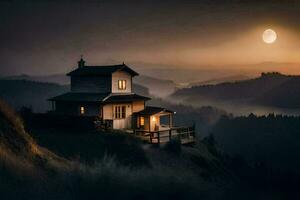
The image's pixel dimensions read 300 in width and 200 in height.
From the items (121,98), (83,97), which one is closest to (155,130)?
(121,98)

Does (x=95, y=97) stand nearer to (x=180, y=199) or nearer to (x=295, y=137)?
(x=180, y=199)

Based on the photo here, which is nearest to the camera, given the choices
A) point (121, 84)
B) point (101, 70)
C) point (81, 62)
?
point (121, 84)

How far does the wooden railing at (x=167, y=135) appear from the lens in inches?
1714

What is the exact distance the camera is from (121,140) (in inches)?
1615

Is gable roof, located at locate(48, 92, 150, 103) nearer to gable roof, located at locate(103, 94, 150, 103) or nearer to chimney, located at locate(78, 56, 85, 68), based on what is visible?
gable roof, located at locate(103, 94, 150, 103)

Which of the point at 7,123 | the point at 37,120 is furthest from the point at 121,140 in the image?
the point at 7,123

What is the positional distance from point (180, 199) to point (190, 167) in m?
17.0

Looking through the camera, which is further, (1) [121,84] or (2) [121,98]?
(1) [121,84]

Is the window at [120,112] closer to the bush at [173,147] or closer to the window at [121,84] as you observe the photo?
the window at [121,84]

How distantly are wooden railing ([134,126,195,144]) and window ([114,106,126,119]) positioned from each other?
121 inches

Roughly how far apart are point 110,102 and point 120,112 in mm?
1968

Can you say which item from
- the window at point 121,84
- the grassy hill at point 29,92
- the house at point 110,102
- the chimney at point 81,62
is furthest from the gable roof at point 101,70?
the grassy hill at point 29,92

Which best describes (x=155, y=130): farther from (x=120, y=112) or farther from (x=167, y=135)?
(x=120, y=112)

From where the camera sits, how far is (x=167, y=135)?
4503cm
